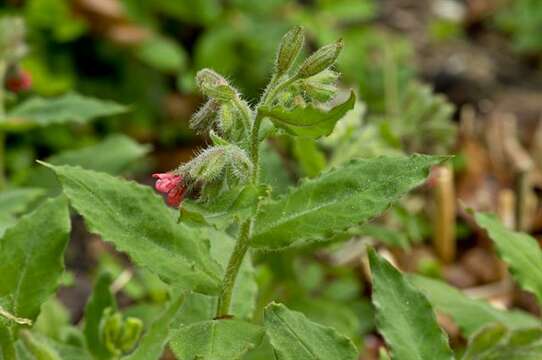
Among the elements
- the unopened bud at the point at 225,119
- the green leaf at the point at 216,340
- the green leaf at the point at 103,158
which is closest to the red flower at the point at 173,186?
the unopened bud at the point at 225,119

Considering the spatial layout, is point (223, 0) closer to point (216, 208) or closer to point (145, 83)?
point (145, 83)

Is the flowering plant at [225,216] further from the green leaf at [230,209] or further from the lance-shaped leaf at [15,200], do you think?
the lance-shaped leaf at [15,200]

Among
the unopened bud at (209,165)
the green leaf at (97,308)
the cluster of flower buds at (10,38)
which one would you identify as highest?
the unopened bud at (209,165)

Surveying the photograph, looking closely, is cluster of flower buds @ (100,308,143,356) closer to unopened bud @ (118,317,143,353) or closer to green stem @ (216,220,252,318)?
unopened bud @ (118,317,143,353)

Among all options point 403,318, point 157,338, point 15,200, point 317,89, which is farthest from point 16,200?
point 403,318

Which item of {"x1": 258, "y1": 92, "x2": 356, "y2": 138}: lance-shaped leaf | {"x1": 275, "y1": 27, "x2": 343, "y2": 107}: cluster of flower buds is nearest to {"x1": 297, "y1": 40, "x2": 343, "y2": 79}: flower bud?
{"x1": 275, "y1": 27, "x2": 343, "y2": 107}: cluster of flower buds

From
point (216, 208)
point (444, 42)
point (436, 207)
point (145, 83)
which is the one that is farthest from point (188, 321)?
point (444, 42)

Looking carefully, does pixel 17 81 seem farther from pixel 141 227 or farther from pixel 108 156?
pixel 141 227
